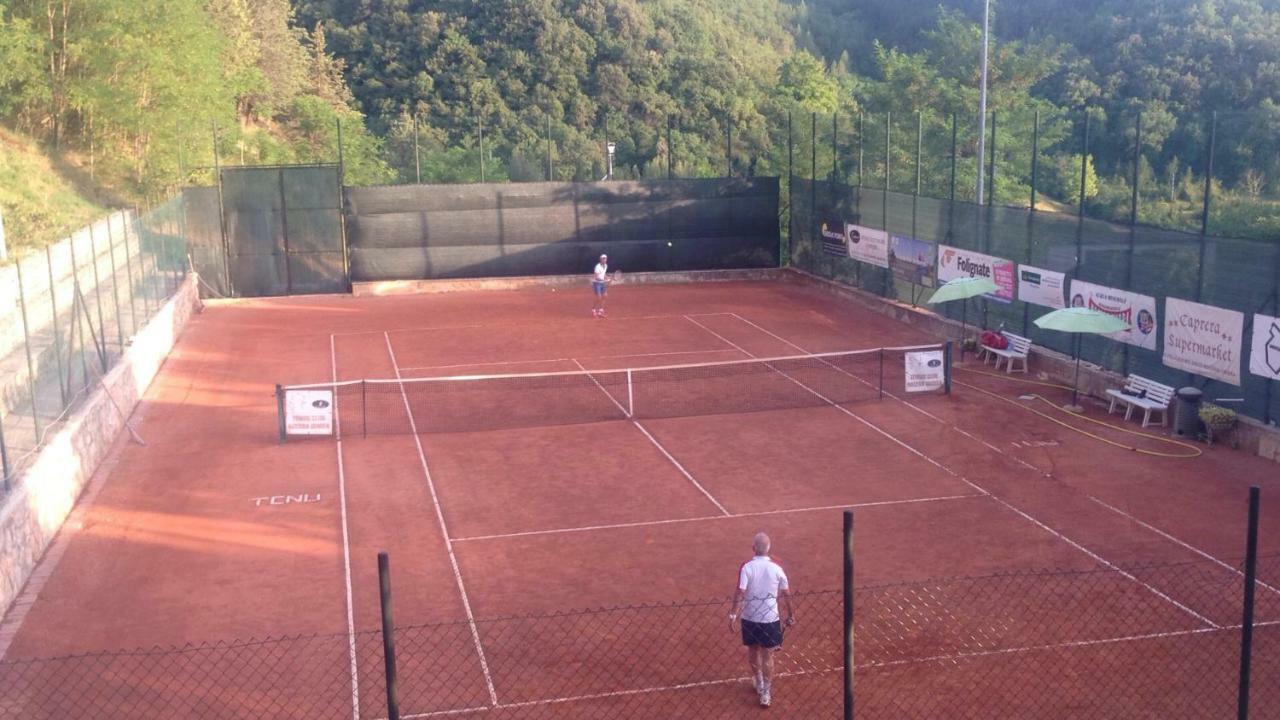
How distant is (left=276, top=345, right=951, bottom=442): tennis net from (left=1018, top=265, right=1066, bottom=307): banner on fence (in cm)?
286

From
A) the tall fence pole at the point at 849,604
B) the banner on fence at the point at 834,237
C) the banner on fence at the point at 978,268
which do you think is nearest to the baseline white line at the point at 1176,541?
the tall fence pole at the point at 849,604

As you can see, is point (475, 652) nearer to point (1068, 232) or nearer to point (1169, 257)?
point (1169, 257)

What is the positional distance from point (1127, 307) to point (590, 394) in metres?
9.37

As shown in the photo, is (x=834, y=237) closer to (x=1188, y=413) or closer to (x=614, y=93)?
(x=1188, y=413)

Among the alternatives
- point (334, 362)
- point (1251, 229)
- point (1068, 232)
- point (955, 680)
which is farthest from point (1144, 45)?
point (955, 680)

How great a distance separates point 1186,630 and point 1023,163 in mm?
30942

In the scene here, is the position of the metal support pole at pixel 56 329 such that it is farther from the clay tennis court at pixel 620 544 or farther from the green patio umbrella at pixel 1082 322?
the green patio umbrella at pixel 1082 322

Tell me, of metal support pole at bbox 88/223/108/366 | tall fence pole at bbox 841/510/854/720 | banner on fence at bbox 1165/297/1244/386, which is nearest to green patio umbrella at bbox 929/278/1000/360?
banner on fence at bbox 1165/297/1244/386

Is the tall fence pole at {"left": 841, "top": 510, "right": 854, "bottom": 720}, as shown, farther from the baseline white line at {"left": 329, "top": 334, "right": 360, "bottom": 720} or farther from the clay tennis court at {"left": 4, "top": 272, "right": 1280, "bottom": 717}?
the baseline white line at {"left": 329, "top": 334, "right": 360, "bottom": 720}

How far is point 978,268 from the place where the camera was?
2631cm

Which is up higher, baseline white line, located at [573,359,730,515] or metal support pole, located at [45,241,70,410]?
metal support pole, located at [45,241,70,410]

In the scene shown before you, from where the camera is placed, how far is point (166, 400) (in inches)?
872

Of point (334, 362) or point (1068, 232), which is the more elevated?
point (1068, 232)

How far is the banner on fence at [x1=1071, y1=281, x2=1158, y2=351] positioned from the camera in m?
20.6
